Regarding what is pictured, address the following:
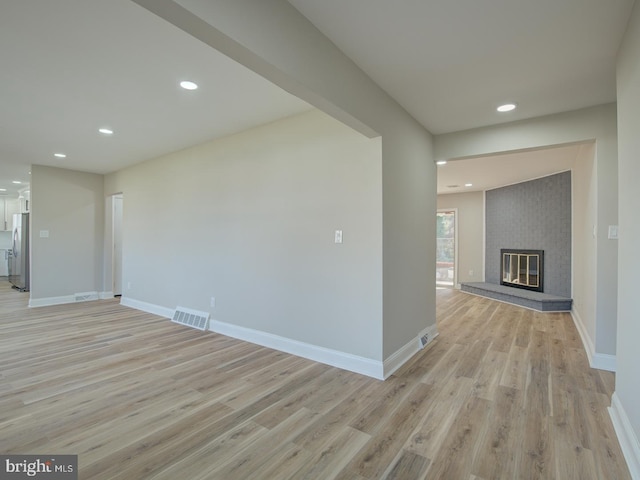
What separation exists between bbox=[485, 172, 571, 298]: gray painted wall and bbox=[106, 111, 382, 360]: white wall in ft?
16.3

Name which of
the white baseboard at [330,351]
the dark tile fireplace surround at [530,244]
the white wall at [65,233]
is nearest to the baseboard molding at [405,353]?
the white baseboard at [330,351]

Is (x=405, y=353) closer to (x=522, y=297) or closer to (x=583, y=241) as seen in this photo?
(x=583, y=241)

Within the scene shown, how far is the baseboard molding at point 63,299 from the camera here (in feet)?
18.4

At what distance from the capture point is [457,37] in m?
1.97

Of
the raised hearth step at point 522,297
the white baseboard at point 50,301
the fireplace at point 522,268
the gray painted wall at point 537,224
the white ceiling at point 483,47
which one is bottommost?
the white baseboard at point 50,301

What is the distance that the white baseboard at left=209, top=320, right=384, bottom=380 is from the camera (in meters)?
2.77

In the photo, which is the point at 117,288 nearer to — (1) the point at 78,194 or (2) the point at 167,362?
(1) the point at 78,194

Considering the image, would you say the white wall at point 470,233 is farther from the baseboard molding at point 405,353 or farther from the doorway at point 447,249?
the baseboard molding at point 405,353

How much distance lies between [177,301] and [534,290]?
657 centimetres

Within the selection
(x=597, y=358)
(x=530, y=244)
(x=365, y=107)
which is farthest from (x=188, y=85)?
(x=530, y=244)

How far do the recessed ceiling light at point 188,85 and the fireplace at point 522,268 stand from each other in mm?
6654

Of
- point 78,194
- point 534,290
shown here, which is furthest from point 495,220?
point 78,194

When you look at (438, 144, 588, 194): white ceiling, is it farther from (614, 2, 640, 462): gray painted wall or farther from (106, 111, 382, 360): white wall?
(106, 111, 382, 360): white wall

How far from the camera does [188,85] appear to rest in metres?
2.63
